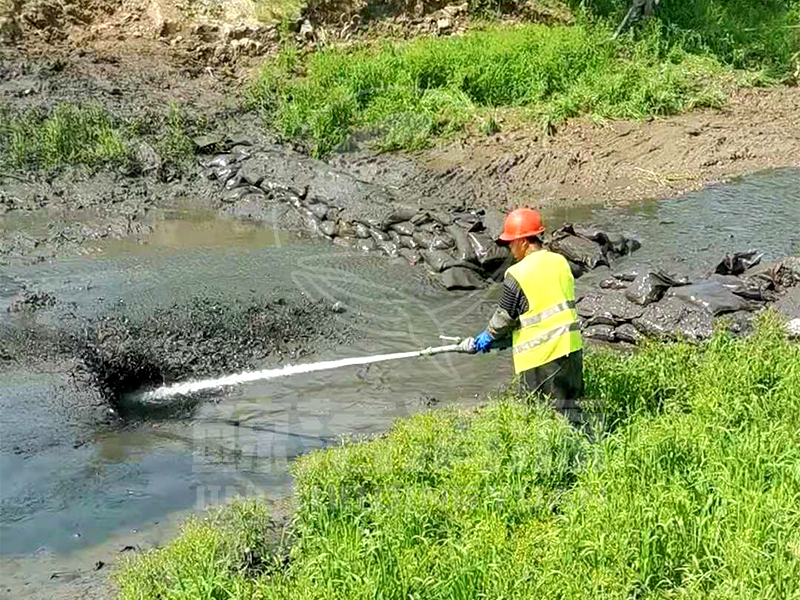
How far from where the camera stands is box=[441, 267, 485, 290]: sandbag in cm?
1123

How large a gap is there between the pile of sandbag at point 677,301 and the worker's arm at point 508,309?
10.1 feet

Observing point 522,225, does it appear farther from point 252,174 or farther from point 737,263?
point 252,174

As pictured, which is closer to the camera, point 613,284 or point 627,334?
point 627,334

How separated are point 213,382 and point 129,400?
2.40ft

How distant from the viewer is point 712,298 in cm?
999

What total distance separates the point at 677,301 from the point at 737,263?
136cm

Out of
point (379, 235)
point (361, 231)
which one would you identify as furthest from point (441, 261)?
point (361, 231)

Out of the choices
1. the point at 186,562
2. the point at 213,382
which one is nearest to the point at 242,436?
the point at 213,382

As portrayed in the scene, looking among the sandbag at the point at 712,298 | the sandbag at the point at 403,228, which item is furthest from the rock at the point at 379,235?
the sandbag at the point at 712,298

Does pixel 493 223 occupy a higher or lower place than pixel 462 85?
lower

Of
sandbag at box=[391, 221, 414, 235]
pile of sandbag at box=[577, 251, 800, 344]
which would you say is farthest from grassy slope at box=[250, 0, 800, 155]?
pile of sandbag at box=[577, 251, 800, 344]

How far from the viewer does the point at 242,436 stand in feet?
26.3

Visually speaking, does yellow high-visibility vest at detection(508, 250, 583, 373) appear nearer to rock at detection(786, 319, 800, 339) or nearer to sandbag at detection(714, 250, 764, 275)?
rock at detection(786, 319, 800, 339)

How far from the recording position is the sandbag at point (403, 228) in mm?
12281
